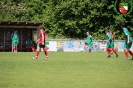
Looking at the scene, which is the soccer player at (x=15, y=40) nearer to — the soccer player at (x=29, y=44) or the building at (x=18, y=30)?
the building at (x=18, y=30)

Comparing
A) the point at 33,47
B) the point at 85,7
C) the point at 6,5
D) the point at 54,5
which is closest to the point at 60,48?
the point at 33,47

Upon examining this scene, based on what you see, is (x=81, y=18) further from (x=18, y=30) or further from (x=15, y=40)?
(x=15, y=40)

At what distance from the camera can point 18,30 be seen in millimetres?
50781

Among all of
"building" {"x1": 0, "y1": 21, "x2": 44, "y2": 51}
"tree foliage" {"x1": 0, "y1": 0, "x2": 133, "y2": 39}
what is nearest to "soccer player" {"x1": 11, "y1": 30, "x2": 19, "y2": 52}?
"building" {"x1": 0, "y1": 21, "x2": 44, "y2": 51}

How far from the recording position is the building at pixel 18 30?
49062 millimetres

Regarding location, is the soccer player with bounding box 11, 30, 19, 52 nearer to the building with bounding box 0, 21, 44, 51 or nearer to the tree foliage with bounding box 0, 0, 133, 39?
the building with bounding box 0, 21, 44, 51

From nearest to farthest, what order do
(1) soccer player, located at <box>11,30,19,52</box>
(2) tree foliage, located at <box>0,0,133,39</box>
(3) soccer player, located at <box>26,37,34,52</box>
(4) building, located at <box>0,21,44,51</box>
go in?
(1) soccer player, located at <box>11,30,19,52</box> → (4) building, located at <box>0,21,44,51</box> → (3) soccer player, located at <box>26,37,34,52</box> → (2) tree foliage, located at <box>0,0,133,39</box>

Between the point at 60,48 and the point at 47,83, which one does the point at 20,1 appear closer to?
the point at 60,48

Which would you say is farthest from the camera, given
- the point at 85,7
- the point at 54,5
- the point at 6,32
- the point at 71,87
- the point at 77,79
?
the point at 54,5

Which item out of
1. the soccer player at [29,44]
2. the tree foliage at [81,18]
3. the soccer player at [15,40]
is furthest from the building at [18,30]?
the tree foliage at [81,18]

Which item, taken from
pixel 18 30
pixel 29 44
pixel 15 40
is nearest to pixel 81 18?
pixel 18 30

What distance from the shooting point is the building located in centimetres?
4906

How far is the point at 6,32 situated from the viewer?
4984 centimetres

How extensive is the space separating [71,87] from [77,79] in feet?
7.13
